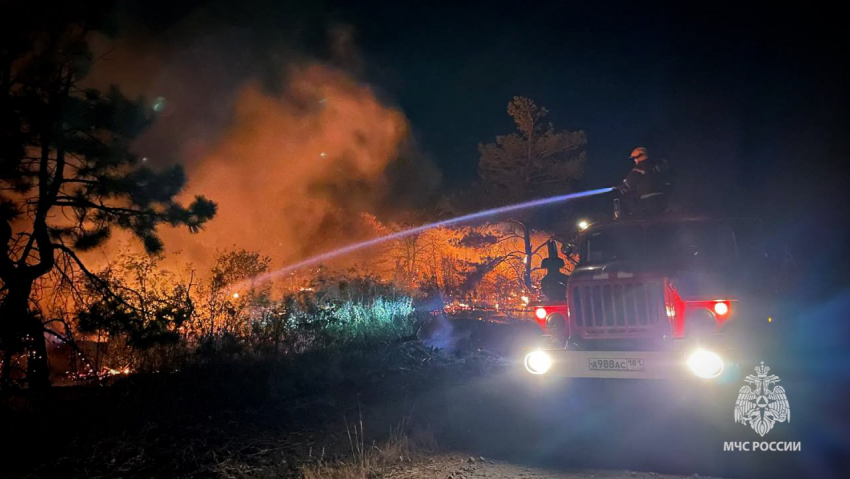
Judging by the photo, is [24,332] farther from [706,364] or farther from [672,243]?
[672,243]

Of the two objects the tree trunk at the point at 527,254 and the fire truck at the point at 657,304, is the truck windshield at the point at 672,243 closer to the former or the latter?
the fire truck at the point at 657,304

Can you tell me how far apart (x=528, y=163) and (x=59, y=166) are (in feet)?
61.7

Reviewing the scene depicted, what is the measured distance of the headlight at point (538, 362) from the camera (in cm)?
615

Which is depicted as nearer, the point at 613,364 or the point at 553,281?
the point at 613,364

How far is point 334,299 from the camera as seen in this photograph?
1141cm

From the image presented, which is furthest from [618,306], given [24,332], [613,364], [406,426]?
[24,332]

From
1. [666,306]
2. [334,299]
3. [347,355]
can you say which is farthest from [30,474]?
[334,299]

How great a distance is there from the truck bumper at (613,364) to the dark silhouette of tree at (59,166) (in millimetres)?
5122

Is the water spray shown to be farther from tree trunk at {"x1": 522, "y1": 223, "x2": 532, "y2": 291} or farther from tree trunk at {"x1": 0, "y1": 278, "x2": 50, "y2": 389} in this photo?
tree trunk at {"x1": 0, "y1": 278, "x2": 50, "y2": 389}

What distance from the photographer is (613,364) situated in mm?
5809

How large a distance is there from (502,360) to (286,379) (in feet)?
14.3

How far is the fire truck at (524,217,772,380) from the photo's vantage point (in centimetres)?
564

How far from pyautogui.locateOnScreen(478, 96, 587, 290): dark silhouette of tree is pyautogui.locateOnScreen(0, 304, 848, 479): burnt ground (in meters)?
15.0

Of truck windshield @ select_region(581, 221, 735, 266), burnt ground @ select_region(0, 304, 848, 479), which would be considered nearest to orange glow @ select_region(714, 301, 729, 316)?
burnt ground @ select_region(0, 304, 848, 479)
